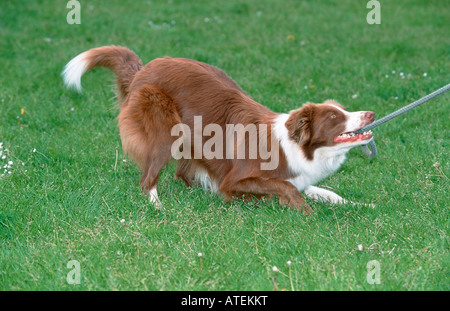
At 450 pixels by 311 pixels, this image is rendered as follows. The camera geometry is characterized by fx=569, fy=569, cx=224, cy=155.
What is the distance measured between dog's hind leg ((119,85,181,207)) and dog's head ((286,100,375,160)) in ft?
3.44

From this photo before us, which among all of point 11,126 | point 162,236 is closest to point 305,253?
point 162,236

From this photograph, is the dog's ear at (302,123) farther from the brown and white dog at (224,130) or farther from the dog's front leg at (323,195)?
the dog's front leg at (323,195)

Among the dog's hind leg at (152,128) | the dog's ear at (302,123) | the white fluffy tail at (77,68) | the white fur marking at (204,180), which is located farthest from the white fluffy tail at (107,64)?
the dog's ear at (302,123)

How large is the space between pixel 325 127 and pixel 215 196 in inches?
44.0

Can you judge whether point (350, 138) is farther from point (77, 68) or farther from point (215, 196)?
point (77, 68)

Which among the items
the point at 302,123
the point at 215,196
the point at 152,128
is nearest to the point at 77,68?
the point at 152,128

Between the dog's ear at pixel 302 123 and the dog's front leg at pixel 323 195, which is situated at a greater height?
the dog's ear at pixel 302 123

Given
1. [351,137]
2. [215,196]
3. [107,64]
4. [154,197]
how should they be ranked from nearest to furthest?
[351,137]
[154,197]
[215,196]
[107,64]

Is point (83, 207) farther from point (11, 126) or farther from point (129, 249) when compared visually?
point (11, 126)

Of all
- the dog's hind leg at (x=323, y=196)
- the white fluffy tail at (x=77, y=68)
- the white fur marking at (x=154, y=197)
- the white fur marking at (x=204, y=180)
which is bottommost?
the dog's hind leg at (x=323, y=196)

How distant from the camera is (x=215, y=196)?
4797mm

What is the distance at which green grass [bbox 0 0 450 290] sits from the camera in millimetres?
3447

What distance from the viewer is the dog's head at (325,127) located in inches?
168

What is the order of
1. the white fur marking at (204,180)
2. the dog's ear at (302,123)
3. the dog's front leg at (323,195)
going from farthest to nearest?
the white fur marking at (204,180), the dog's front leg at (323,195), the dog's ear at (302,123)
